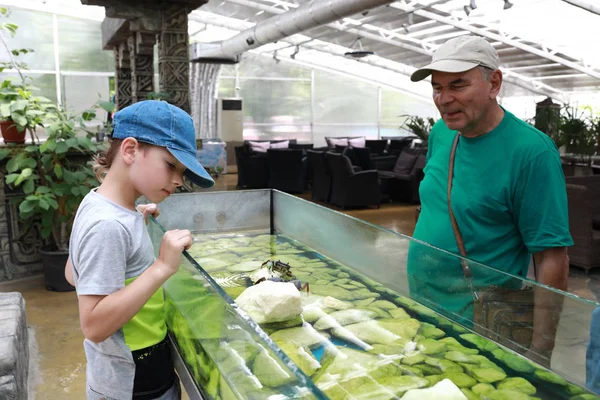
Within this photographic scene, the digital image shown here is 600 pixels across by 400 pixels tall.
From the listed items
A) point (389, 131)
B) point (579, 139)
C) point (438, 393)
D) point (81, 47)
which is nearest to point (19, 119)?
point (438, 393)

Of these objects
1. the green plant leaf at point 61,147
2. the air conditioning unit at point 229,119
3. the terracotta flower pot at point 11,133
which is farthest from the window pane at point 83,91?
the green plant leaf at point 61,147

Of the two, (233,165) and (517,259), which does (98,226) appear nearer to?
(517,259)

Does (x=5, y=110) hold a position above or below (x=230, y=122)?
below

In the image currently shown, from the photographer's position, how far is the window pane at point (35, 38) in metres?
13.4

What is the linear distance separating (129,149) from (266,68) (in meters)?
16.4

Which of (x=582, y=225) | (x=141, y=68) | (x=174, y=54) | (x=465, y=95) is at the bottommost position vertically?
(x=582, y=225)

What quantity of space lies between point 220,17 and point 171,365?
14.7 meters

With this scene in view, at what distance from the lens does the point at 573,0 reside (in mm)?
9070

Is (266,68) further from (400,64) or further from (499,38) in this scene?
(499,38)

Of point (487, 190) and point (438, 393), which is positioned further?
point (487, 190)

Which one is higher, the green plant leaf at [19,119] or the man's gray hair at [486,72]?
the man's gray hair at [486,72]

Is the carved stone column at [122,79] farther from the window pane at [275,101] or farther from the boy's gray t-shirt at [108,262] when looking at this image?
the boy's gray t-shirt at [108,262]

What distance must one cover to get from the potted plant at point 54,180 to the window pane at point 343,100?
46.0 ft

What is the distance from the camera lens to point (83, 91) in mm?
14273
